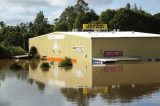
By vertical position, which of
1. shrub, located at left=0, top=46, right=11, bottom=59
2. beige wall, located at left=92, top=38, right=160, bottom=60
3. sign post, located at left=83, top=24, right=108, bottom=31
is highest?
sign post, located at left=83, top=24, right=108, bottom=31

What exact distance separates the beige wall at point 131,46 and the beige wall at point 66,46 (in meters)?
1.16

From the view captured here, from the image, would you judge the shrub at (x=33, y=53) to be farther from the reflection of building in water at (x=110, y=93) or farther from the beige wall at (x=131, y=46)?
the reflection of building in water at (x=110, y=93)

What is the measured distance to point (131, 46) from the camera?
53.1 meters

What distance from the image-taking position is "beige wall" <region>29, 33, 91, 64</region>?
52.2m

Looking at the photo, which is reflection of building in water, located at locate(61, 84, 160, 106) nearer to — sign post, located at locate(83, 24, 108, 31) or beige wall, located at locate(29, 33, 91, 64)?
beige wall, located at locate(29, 33, 91, 64)

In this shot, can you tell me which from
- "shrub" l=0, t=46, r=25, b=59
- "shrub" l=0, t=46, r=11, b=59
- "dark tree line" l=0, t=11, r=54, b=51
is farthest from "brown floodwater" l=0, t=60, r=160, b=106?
"dark tree line" l=0, t=11, r=54, b=51

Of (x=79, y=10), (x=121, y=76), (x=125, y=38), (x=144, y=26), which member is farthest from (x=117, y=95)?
(x=79, y=10)

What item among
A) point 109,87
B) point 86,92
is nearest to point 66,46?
point 109,87

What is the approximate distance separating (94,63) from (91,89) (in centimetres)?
2355

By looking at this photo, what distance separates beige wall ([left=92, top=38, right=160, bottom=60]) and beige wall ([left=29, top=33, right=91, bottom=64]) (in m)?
1.16

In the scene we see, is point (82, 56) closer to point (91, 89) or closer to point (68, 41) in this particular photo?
point (68, 41)

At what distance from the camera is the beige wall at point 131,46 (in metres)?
51.7

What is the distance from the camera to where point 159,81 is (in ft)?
94.7

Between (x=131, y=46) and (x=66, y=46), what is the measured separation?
29.0ft
